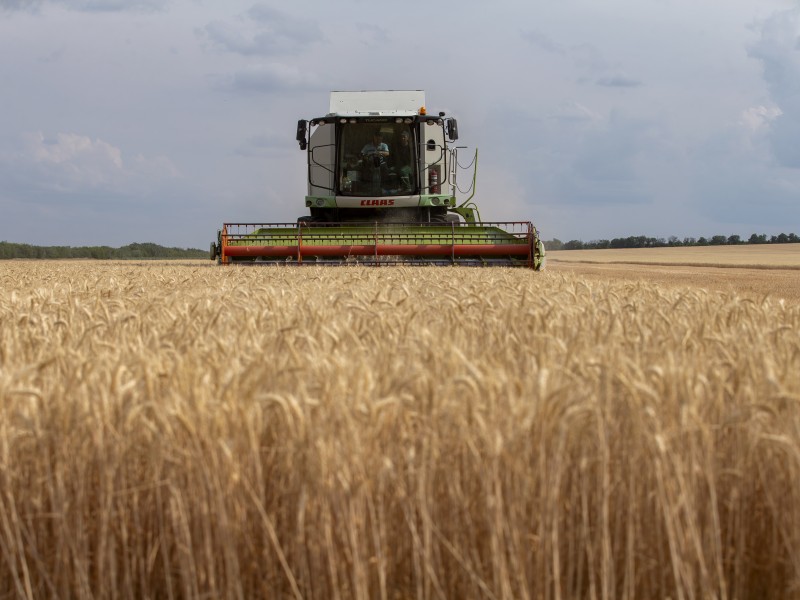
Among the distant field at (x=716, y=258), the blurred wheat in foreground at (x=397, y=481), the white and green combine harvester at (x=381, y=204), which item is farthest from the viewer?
the distant field at (x=716, y=258)

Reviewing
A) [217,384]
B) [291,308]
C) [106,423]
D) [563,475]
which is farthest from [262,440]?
[291,308]

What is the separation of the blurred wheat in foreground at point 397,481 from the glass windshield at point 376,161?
15116 mm

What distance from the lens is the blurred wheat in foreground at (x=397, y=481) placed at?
98.3 inches

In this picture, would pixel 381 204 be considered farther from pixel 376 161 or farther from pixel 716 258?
pixel 716 258

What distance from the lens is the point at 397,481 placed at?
8.45 feet

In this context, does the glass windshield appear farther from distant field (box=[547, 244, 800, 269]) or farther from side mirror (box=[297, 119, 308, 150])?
distant field (box=[547, 244, 800, 269])

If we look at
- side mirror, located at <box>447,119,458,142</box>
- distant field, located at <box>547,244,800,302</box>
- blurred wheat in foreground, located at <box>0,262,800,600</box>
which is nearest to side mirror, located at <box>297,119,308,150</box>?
side mirror, located at <box>447,119,458,142</box>

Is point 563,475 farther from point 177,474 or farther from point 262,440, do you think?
point 177,474

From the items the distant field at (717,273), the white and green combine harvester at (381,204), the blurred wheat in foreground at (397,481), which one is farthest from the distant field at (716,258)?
the blurred wheat in foreground at (397,481)

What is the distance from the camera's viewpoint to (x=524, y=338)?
173 inches

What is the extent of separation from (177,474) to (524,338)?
7.13 feet

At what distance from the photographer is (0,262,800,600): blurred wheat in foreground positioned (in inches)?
98.3

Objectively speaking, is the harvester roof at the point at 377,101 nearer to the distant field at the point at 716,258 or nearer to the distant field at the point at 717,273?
the distant field at the point at 717,273

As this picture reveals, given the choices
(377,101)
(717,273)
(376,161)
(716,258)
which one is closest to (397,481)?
(376,161)
